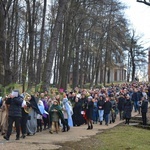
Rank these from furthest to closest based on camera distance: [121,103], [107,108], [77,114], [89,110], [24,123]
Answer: [121,103]
[107,108]
[77,114]
[89,110]
[24,123]

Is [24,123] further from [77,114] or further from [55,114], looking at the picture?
[77,114]

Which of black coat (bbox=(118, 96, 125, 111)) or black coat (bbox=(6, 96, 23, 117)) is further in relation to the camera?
black coat (bbox=(118, 96, 125, 111))

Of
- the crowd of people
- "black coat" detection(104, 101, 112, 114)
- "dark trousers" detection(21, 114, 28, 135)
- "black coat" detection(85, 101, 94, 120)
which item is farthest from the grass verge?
"black coat" detection(104, 101, 112, 114)

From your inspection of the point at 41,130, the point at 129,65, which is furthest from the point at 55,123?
the point at 129,65

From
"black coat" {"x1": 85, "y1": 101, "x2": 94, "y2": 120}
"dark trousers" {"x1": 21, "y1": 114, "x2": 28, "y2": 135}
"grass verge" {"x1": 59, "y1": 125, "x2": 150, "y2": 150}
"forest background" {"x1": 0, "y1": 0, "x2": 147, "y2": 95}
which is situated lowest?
"grass verge" {"x1": 59, "y1": 125, "x2": 150, "y2": 150}

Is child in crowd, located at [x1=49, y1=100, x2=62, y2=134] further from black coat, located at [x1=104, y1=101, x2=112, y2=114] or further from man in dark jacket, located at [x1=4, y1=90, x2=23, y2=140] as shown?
black coat, located at [x1=104, y1=101, x2=112, y2=114]

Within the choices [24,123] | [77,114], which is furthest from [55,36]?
[24,123]

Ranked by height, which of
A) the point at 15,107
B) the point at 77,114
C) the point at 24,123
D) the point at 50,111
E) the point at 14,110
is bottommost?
the point at 24,123

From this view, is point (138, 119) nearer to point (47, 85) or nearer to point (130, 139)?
point (47, 85)

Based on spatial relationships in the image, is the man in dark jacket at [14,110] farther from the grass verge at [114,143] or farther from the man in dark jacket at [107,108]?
the man in dark jacket at [107,108]

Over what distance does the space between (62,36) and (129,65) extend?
38.8 m

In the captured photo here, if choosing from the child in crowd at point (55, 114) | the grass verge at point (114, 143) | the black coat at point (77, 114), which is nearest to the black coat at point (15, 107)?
the grass verge at point (114, 143)

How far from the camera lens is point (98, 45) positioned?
144 feet

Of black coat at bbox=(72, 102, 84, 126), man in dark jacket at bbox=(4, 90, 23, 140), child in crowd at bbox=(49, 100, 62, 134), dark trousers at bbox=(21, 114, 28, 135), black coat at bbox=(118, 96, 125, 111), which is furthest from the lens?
black coat at bbox=(118, 96, 125, 111)
